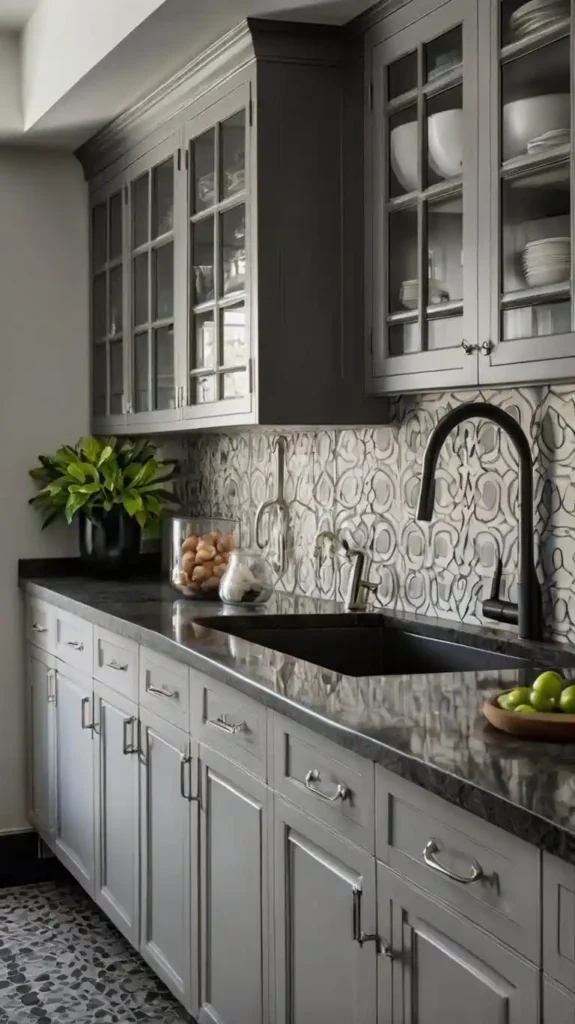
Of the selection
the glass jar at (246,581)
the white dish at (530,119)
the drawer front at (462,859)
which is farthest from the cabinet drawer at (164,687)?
the white dish at (530,119)

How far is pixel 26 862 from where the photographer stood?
13.8 feet

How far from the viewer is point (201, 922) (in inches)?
105

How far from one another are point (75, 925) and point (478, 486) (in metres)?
1.87

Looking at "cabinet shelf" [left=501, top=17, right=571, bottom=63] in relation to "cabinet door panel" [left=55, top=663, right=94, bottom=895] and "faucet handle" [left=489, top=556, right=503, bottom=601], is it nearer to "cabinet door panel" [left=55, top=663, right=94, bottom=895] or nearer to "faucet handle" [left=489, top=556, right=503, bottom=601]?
"faucet handle" [left=489, top=556, right=503, bottom=601]

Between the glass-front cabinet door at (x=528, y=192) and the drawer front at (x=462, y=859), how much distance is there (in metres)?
0.85

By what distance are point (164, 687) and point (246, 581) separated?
1.77ft

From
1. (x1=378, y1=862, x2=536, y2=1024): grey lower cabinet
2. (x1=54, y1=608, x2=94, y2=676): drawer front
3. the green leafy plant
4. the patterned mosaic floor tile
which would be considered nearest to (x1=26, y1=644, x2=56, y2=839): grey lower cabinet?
(x1=54, y1=608, x2=94, y2=676): drawer front

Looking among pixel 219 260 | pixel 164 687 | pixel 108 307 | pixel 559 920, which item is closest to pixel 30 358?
pixel 108 307

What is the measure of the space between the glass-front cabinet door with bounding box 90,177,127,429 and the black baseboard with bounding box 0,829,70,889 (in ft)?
4.75

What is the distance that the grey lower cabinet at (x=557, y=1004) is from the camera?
4.43 feet

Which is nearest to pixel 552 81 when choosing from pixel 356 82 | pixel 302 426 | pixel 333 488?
pixel 356 82

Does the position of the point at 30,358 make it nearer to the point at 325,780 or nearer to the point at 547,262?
the point at 547,262

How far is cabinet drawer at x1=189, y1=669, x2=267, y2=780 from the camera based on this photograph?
2.31 m

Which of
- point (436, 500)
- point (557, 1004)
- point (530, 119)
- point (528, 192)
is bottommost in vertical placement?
point (557, 1004)
